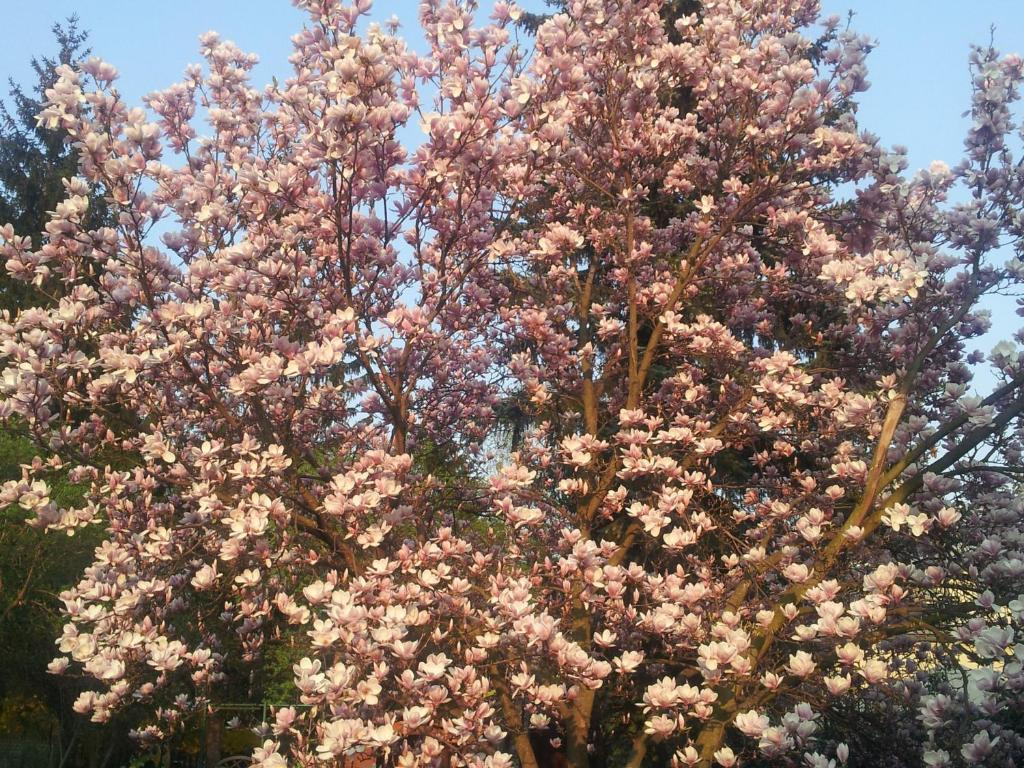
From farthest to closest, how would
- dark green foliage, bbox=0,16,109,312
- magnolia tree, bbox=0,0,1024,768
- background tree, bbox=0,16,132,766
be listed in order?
dark green foliage, bbox=0,16,109,312 → background tree, bbox=0,16,132,766 → magnolia tree, bbox=0,0,1024,768

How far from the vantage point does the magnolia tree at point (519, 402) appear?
5465mm

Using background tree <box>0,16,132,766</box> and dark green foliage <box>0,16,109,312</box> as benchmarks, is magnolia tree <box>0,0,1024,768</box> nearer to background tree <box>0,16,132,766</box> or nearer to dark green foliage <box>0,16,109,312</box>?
background tree <box>0,16,132,766</box>

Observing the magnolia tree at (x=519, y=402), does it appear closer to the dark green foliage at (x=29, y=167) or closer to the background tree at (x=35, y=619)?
the background tree at (x=35, y=619)

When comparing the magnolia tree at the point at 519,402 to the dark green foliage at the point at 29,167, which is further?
the dark green foliage at the point at 29,167

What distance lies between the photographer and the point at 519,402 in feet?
28.3

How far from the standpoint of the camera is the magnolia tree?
17.9ft

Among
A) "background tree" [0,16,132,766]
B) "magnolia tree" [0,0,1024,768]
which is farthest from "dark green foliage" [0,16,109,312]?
"magnolia tree" [0,0,1024,768]

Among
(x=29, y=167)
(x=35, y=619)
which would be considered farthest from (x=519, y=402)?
(x=29, y=167)

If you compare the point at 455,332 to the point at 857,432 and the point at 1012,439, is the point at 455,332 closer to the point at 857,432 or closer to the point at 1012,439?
the point at 857,432

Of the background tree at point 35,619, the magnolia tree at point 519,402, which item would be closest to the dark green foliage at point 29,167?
the background tree at point 35,619

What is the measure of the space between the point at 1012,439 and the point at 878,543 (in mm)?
1243

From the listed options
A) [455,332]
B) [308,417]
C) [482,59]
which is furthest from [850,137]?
[308,417]

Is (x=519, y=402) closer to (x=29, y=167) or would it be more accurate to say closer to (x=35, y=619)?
(x=35, y=619)

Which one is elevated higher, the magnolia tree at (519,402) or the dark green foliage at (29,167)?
the dark green foliage at (29,167)
